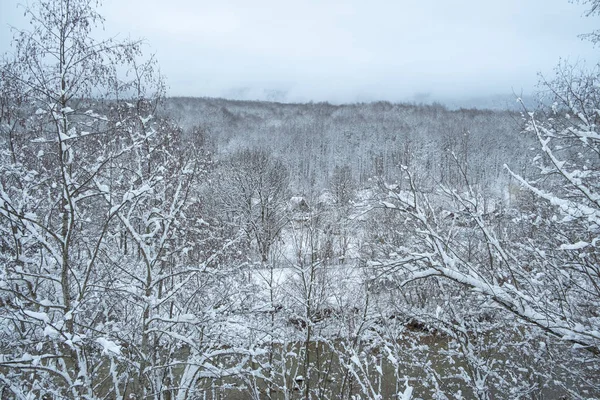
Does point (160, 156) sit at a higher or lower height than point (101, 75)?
lower

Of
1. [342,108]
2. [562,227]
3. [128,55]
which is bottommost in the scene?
[562,227]

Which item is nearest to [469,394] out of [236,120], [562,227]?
[562,227]

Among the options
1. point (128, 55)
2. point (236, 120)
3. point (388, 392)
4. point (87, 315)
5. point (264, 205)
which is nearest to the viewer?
point (128, 55)

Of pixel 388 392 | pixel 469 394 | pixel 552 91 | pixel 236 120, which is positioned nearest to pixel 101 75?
pixel 552 91

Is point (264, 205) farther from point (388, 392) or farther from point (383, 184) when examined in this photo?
point (383, 184)

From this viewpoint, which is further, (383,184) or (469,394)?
(469,394)

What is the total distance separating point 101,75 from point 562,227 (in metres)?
6.59

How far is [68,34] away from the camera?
13.4ft

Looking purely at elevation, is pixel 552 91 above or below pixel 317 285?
above

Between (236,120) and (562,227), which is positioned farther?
(236,120)

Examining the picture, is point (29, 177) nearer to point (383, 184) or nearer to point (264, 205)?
point (383, 184)

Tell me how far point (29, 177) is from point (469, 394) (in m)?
11.2

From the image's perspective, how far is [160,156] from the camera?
8.23 meters

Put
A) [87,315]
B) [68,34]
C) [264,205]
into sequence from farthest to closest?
[264,205] < [87,315] < [68,34]
